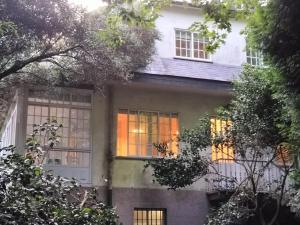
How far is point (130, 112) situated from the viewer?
64.1ft

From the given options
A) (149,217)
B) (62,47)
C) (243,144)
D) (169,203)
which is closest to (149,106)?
(169,203)

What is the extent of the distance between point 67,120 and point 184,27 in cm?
642

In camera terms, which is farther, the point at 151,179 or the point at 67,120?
the point at 151,179

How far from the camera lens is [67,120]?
61.3 feet

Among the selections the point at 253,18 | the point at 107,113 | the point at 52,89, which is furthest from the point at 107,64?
the point at 253,18

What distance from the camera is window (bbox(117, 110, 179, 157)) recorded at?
758 inches

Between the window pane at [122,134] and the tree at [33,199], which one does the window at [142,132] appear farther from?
the tree at [33,199]

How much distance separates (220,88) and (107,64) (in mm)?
5098

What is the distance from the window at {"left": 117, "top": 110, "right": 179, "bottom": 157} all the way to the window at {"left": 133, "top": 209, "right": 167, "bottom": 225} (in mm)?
1870

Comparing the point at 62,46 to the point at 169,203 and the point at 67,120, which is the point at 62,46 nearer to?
the point at 67,120

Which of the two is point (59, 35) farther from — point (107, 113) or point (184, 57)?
point (184, 57)

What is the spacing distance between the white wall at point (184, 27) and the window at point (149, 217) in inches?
229

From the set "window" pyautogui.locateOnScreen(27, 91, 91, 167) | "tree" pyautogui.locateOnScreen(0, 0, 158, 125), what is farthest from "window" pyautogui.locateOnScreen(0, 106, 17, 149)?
"tree" pyautogui.locateOnScreen(0, 0, 158, 125)

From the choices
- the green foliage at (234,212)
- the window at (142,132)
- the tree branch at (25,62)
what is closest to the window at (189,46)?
the window at (142,132)
